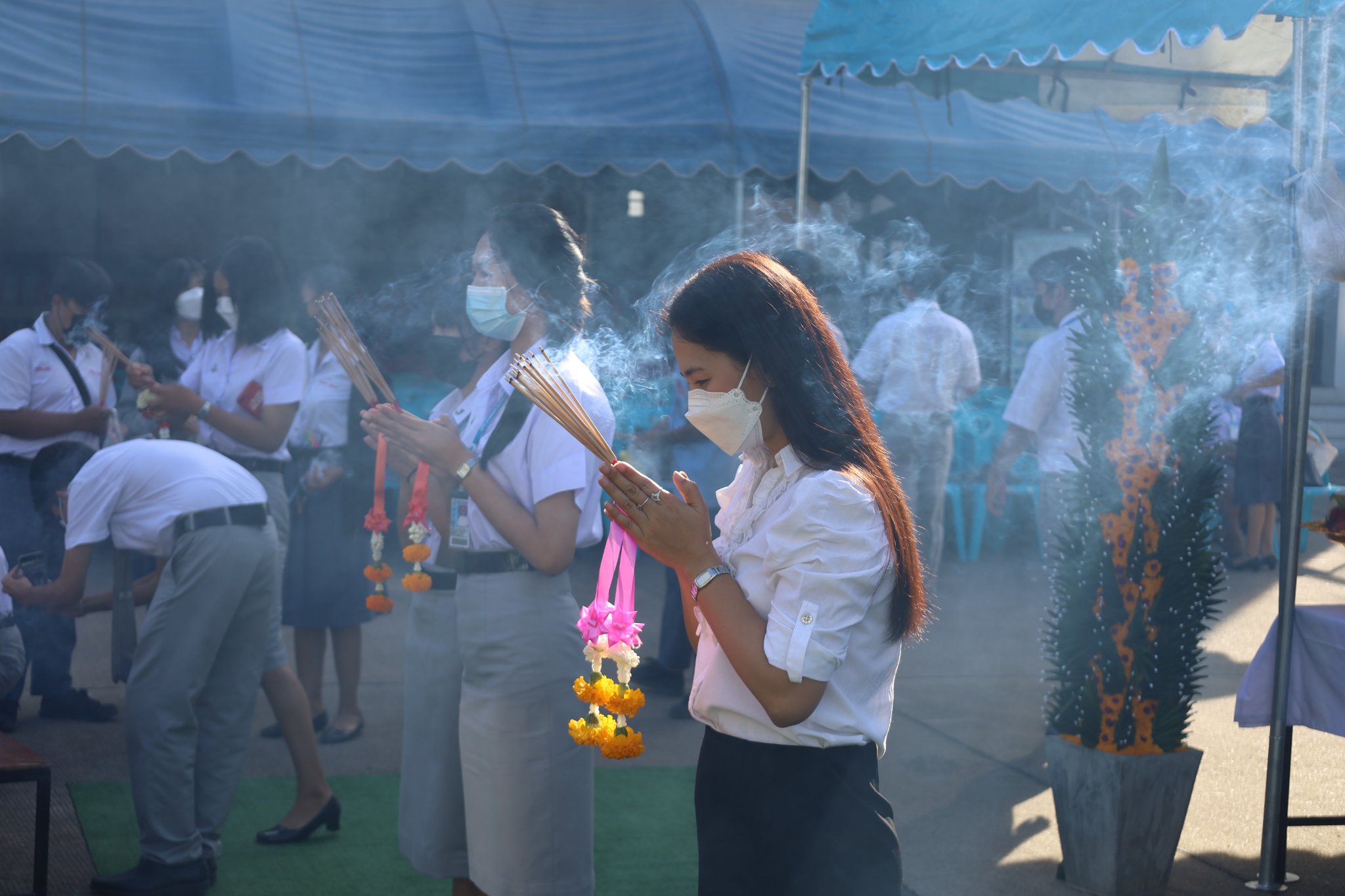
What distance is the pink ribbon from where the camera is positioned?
241cm

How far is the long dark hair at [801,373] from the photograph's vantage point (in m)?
2.14

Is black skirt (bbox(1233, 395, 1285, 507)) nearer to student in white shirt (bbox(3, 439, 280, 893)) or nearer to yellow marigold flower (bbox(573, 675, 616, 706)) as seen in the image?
student in white shirt (bbox(3, 439, 280, 893))

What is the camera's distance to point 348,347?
3576 millimetres

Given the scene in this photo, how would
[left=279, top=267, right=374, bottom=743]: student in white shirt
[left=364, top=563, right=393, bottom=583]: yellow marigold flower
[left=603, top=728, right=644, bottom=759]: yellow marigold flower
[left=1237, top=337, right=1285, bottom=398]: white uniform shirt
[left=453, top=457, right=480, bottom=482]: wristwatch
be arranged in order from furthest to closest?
[left=1237, top=337, right=1285, bottom=398]: white uniform shirt, [left=279, top=267, right=374, bottom=743]: student in white shirt, [left=364, top=563, right=393, bottom=583]: yellow marigold flower, [left=453, top=457, right=480, bottom=482]: wristwatch, [left=603, top=728, right=644, bottom=759]: yellow marigold flower

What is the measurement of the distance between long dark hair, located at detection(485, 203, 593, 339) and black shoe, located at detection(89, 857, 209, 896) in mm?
2229

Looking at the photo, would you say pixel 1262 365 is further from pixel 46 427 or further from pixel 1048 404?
pixel 46 427

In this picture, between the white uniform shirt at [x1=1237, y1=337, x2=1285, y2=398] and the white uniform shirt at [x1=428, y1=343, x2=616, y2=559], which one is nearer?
the white uniform shirt at [x1=428, y1=343, x2=616, y2=559]

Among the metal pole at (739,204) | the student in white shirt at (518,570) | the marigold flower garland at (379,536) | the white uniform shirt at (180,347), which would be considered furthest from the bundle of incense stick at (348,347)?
the metal pole at (739,204)

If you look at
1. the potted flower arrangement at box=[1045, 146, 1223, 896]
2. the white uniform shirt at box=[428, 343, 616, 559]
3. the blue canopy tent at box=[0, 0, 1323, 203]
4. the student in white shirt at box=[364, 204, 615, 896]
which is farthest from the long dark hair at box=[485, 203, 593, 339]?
the blue canopy tent at box=[0, 0, 1323, 203]

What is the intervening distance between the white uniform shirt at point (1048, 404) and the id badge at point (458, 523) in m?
3.94

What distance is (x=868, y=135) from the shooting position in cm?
956

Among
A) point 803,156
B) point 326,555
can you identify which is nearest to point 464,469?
point 326,555

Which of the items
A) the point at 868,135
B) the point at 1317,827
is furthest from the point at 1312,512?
the point at 1317,827

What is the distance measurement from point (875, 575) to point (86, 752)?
468cm
